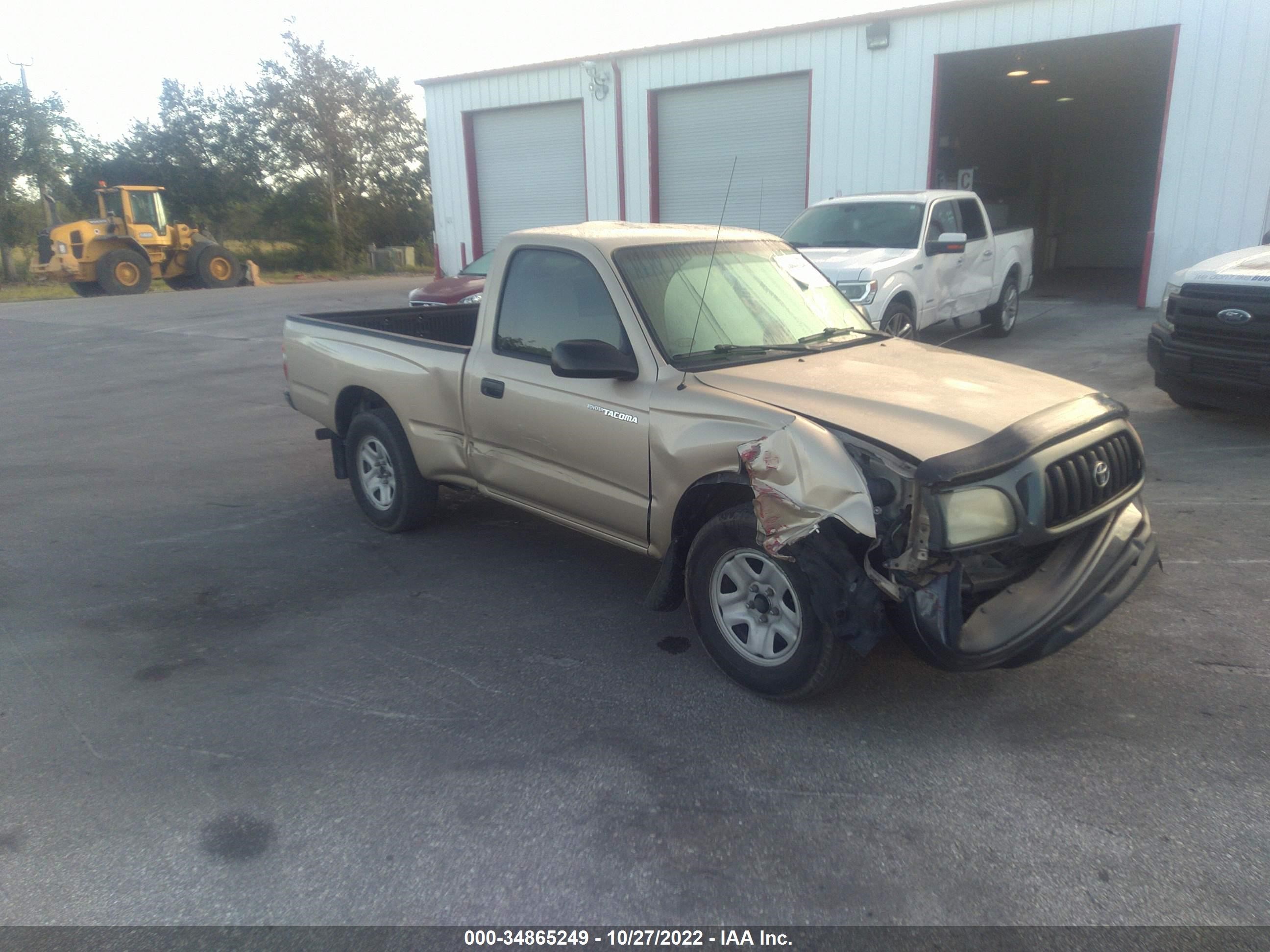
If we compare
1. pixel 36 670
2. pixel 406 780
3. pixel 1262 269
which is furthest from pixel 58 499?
pixel 1262 269

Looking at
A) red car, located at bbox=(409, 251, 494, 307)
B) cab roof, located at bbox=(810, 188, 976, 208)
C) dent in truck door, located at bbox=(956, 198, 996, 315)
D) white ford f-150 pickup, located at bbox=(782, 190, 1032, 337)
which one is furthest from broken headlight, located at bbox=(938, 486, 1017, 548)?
red car, located at bbox=(409, 251, 494, 307)

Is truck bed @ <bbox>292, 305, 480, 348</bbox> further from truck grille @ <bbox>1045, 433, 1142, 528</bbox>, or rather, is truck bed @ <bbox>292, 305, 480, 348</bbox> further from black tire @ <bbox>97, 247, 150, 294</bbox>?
black tire @ <bbox>97, 247, 150, 294</bbox>

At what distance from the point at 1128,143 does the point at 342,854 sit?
28328 millimetres

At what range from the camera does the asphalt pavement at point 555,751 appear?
9.00ft

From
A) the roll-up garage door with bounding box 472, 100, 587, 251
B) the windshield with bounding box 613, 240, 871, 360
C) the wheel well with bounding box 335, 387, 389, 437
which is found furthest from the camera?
the roll-up garage door with bounding box 472, 100, 587, 251

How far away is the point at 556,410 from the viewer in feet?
14.7

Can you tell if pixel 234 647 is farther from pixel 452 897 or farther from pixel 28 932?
pixel 452 897

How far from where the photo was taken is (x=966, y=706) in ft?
12.0

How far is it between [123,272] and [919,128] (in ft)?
71.6

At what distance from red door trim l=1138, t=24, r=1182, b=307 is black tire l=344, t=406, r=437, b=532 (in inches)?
532

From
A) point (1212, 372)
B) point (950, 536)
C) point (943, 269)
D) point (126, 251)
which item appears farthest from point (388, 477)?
point (126, 251)

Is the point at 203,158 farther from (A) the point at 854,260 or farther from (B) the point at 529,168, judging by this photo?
(A) the point at 854,260

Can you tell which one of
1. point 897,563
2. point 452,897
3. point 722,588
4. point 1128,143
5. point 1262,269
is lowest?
point 452,897

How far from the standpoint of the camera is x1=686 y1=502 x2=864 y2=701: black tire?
11.4ft
